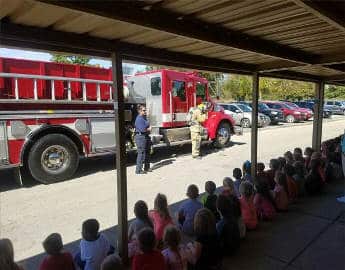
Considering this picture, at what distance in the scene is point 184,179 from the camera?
775cm

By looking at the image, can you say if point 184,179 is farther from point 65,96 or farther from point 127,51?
point 127,51

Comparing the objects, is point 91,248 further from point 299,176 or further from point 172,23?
point 299,176

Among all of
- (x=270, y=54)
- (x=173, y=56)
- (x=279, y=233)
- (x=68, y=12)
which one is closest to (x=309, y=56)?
(x=270, y=54)

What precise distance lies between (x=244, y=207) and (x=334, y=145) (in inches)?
196

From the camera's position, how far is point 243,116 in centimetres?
2100

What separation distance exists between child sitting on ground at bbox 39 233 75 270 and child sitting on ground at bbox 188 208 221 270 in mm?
1124

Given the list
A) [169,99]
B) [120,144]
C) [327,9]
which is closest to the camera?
[327,9]

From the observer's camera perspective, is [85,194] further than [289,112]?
No

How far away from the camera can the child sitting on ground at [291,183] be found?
17.4 ft

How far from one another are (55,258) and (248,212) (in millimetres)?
2518

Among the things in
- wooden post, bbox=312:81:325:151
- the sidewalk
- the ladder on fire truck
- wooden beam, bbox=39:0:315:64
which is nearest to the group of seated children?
the sidewalk

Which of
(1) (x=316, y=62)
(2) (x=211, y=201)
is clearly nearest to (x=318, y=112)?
(1) (x=316, y=62)

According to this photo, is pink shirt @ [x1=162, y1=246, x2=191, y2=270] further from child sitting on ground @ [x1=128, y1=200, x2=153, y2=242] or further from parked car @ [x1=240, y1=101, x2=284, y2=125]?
parked car @ [x1=240, y1=101, x2=284, y2=125]

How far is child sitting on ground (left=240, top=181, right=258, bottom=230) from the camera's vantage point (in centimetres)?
432
